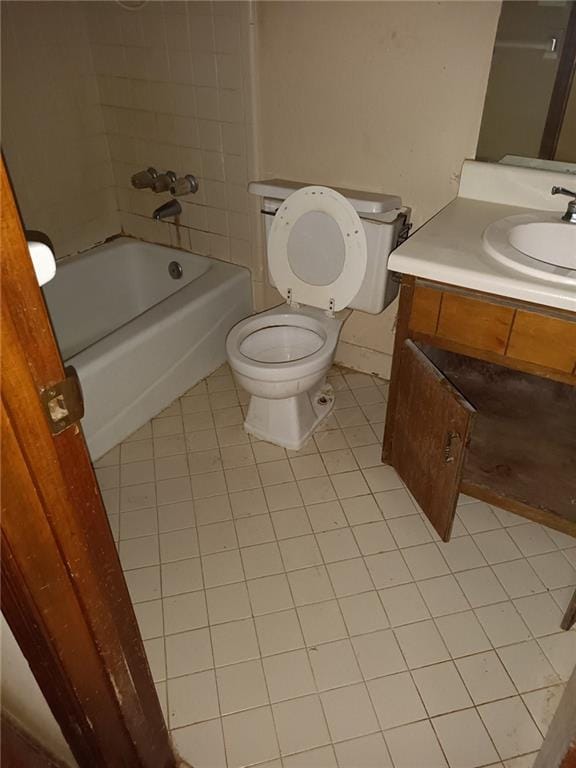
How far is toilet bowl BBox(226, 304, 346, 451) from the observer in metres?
1.88

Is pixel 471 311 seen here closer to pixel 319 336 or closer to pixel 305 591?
pixel 319 336

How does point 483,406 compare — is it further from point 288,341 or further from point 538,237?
point 288,341

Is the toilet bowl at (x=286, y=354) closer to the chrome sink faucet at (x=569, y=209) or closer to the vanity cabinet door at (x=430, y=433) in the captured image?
the vanity cabinet door at (x=430, y=433)

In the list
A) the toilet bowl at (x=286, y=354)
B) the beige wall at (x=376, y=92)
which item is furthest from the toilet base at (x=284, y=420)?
the beige wall at (x=376, y=92)

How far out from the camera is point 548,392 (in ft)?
6.14

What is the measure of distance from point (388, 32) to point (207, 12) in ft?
2.16

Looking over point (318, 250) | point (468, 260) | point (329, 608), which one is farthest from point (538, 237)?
point (329, 608)

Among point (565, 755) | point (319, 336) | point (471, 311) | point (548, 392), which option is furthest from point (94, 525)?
point (548, 392)

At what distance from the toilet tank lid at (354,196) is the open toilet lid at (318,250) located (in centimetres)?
3

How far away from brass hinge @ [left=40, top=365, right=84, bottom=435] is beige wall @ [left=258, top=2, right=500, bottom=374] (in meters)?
1.56

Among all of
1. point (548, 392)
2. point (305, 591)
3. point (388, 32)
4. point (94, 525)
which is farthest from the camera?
point (548, 392)

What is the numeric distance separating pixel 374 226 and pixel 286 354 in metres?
0.54

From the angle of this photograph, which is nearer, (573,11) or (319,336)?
(573,11)

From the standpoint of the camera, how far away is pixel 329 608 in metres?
1.50
